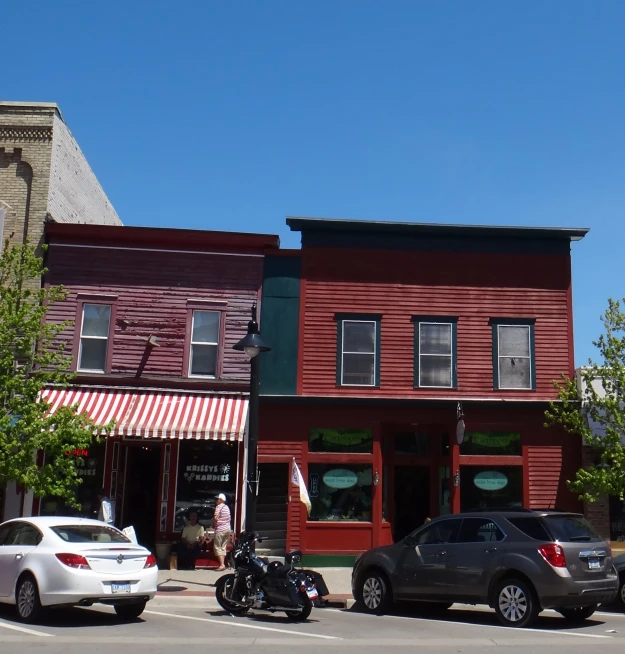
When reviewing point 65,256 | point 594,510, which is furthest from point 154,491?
point 594,510

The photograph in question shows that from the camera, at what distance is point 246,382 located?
20.2 metres

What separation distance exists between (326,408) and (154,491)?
4.75 m

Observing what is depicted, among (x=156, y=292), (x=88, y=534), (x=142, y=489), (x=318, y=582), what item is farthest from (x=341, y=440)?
(x=88, y=534)

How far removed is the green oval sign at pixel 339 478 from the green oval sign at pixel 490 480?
301cm

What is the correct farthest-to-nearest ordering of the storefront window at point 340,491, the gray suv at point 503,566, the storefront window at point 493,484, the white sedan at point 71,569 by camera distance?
the storefront window at point 493,484 < the storefront window at point 340,491 < the gray suv at point 503,566 < the white sedan at point 71,569

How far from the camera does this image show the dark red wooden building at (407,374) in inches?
794

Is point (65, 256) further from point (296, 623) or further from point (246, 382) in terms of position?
point (296, 623)

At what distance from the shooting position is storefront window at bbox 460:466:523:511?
20.4 metres

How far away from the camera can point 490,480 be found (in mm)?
20422

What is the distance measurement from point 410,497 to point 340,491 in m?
2.46

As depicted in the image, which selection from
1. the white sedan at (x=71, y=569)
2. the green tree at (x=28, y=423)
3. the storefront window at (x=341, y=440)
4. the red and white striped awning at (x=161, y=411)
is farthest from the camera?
the storefront window at (x=341, y=440)

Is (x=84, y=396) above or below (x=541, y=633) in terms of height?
above

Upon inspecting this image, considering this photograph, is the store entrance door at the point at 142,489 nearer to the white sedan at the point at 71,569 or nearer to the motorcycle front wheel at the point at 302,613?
the white sedan at the point at 71,569

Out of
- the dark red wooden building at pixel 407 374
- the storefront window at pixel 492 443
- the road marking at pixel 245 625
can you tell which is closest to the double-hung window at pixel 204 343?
the dark red wooden building at pixel 407 374
